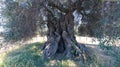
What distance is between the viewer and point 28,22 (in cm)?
609

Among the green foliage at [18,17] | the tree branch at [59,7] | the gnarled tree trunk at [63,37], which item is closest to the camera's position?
the green foliage at [18,17]

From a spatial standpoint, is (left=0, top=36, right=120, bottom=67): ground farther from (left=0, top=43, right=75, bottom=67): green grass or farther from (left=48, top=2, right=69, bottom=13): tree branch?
(left=48, top=2, right=69, bottom=13): tree branch

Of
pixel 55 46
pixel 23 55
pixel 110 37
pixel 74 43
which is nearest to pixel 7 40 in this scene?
pixel 23 55

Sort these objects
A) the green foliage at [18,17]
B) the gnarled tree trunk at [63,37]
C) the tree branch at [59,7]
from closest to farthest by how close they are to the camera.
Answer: the green foliage at [18,17]
the tree branch at [59,7]
the gnarled tree trunk at [63,37]

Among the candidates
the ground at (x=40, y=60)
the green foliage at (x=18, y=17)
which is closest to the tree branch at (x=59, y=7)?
the green foliage at (x=18, y=17)

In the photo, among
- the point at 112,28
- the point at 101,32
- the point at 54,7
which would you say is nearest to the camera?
the point at 112,28

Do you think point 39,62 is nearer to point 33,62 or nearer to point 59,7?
point 33,62

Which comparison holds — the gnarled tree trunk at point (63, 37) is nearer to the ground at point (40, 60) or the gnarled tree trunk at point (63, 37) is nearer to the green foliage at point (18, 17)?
the ground at point (40, 60)

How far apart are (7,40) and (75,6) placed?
2.38m

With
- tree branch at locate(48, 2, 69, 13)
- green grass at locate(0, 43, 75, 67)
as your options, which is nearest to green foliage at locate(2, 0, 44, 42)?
tree branch at locate(48, 2, 69, 13)

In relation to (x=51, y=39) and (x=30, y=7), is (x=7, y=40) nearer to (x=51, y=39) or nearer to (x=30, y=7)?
(x=30, y=7)

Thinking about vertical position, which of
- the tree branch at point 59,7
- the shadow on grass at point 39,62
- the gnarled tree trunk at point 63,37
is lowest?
the shadow on grass at point 39,62

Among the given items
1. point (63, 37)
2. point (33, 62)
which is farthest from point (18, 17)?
point (63, 37)

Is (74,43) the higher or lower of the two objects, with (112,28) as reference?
lower
